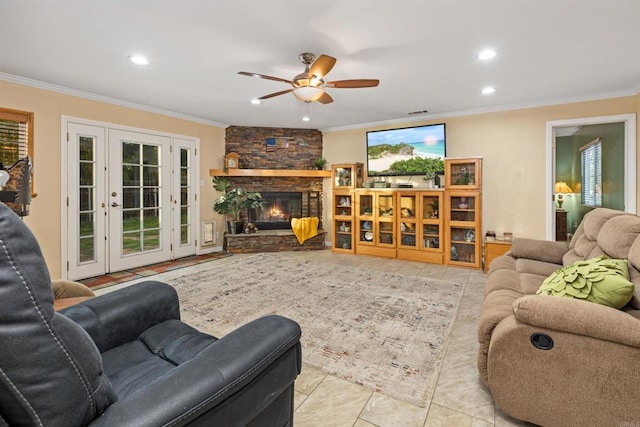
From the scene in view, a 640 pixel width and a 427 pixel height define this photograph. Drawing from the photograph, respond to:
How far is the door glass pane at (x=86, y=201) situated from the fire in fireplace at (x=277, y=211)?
2583 mm

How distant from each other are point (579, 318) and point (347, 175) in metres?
4.64

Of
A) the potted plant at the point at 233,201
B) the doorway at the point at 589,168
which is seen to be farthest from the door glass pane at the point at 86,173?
the doorway at the point at 589,168

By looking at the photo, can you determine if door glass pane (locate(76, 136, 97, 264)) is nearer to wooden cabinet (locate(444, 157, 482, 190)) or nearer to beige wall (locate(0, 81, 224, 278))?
beige wall (locate(0, 81, 224, 278))

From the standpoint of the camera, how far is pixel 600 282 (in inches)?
61.3

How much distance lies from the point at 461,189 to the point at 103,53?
15.1 ft

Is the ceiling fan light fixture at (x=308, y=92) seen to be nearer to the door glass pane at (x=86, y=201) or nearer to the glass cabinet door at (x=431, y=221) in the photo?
the glass cabinet door at (x=431, y=221)

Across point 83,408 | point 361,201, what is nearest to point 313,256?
point 361,201

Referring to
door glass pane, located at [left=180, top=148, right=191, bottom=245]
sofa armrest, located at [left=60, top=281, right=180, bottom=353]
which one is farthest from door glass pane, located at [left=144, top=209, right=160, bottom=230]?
sofa armrest, located at [left=60, top=281, right=180, bottom=353]

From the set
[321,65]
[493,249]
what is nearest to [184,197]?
[321,65]

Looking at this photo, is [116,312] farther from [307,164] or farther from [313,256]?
[307,164]

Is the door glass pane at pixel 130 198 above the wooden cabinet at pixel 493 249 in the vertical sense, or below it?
above

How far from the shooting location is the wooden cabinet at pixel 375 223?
5.28m

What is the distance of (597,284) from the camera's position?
1562mm

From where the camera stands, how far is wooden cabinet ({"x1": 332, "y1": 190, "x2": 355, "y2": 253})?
19.0ft
